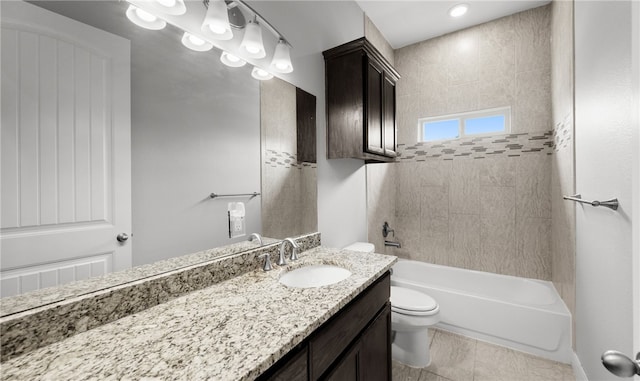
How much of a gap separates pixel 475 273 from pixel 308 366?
8.38ft

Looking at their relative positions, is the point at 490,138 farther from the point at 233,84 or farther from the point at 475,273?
the point at 233,84

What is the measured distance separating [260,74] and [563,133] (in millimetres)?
2298

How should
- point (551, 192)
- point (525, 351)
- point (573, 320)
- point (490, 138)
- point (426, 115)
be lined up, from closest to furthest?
point (573, 320)
point (525, 351)
point (551, 192)
point (490, 138)
point (426, 115)

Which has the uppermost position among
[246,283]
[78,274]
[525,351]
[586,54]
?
[586,54]

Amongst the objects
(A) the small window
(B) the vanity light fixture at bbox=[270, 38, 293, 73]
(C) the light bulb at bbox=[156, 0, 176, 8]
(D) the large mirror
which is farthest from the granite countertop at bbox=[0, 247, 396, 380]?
(A) the small window

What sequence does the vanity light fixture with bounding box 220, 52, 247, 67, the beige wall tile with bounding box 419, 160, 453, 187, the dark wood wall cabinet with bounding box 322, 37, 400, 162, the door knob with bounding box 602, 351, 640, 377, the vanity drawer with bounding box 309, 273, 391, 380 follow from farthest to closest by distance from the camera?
the beige wall tile with bounding box 419, 160, 453, 187
the dark wood wall cabinet with bounding box 322, 37, 400, 162
the vanity light fixture with bounding box 220, 52, 247, 67
the vanity drawer with bounding box 309, 273, 391, 380
the door knob with bounding box 602, 351, 640, 377

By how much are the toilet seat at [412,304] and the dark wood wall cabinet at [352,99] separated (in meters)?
1.14

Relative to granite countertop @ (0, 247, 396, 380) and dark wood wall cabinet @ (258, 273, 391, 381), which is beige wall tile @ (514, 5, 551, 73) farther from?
granite countertop @ (0, 247, 396, 380)

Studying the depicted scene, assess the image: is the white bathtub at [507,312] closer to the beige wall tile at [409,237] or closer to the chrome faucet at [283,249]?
the beige wall tile at [409,237]

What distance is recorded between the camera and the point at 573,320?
5.80ft

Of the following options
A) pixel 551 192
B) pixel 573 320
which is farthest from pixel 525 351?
pixel 551 192

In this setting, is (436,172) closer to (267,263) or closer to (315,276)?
(315,276)

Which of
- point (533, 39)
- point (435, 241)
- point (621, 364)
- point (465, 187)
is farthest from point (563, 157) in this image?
point (621, 364)

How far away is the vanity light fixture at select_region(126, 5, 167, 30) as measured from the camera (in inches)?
34.4
